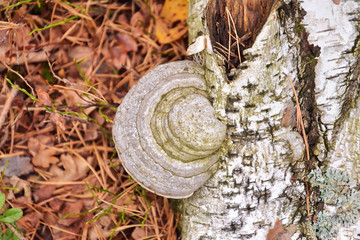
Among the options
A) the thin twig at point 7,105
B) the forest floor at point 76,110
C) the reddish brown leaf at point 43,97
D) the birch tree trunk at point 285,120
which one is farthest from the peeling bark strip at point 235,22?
the thin twig at point 7,105

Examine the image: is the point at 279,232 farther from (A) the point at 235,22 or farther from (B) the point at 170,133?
(A) the point at 235,22

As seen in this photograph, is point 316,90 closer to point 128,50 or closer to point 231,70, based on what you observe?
point 231,70

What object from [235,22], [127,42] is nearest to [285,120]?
[235,22]

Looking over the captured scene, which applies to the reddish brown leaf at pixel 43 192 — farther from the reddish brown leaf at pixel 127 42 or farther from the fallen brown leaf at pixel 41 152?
the reddish brown leaf at pixel 127 42

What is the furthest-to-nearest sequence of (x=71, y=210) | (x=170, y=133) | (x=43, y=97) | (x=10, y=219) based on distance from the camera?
1. (x=71, y=210)
2. (x=43, y=97)
3. (x=10, y=219)
4. (x=170, y=133)

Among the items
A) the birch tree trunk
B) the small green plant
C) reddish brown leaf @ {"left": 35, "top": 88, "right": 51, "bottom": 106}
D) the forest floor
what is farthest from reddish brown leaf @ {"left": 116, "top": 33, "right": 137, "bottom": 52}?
the small green plant

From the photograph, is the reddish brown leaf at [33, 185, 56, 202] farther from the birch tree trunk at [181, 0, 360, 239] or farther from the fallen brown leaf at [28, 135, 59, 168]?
the birch tree trunk at [181, 0, 360, 239]
